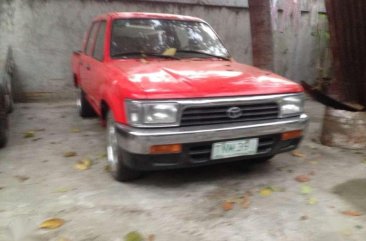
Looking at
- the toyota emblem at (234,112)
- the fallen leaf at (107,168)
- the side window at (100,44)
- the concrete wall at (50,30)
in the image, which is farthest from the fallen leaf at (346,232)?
the concrete wall at (50,30)

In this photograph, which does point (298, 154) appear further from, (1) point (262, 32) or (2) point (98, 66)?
(2) point (98, 66)

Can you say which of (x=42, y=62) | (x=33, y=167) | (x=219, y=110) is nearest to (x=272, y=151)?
(x=219, y=110)

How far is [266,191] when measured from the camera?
3.48 metres

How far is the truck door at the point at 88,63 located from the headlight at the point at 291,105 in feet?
7.84

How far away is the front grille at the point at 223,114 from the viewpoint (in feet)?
10.0

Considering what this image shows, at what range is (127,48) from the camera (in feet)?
13.7

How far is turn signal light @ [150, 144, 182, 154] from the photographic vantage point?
2.98 meters

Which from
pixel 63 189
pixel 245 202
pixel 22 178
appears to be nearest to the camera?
pixel 245 202


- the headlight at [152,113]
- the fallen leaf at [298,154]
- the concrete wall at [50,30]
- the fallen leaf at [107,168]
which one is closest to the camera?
the headlight at [152,113]

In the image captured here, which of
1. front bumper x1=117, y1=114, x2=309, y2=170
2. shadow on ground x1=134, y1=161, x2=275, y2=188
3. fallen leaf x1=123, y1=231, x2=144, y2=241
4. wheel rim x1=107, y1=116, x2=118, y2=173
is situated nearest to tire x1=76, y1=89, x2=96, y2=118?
wheel rim x1=107, y1=116, x2=118, y2=173

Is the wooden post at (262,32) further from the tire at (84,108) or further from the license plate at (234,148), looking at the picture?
the license plate at (234,148)

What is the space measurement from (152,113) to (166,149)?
12.4 inches

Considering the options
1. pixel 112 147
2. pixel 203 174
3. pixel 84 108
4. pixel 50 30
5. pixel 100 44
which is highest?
pixel 50 30

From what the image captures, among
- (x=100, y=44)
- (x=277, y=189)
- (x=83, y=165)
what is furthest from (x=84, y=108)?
(x=277, y=189)
